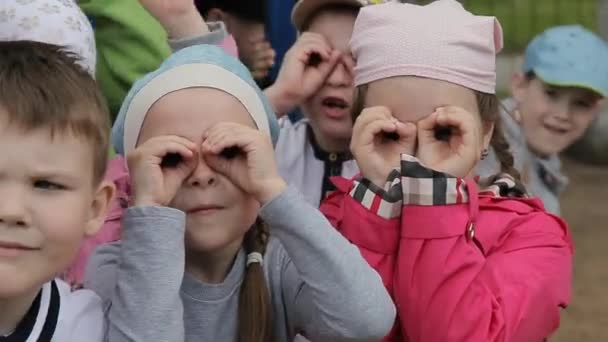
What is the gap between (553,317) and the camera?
2.28 metres

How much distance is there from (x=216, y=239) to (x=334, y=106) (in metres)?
0.87

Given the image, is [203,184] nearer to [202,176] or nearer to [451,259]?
[202,176]

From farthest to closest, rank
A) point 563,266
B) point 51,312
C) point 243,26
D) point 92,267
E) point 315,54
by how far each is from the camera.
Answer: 1. point 243,26
2. point 315,54
3. point 563,266
4. point 92,267
5. point 51,312

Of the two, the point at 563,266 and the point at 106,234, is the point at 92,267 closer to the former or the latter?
the point at 106,234

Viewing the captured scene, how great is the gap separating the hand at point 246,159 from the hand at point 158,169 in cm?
4

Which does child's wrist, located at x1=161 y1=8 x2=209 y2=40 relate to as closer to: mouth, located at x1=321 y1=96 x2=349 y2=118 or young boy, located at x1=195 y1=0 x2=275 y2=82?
mouth, located at x1=321 y1=96 x2=349 y2=118

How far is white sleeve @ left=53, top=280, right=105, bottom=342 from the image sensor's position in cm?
192

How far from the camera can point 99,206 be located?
6.42ft

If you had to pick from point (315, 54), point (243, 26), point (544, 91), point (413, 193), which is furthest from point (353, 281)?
point (544, 91)

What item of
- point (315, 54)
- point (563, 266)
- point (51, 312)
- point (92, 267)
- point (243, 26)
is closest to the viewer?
point (51, 312)

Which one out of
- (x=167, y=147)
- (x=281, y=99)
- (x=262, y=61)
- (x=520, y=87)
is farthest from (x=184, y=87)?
(x=520, y=87)

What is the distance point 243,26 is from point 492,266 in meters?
1.63

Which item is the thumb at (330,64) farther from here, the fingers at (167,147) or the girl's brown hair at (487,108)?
the fingers at (167,147)

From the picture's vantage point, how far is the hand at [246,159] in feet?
6.59
